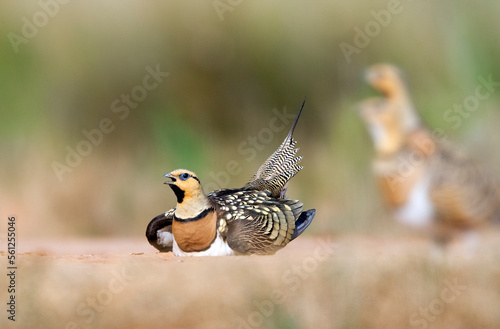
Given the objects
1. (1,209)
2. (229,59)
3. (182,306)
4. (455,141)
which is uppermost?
(229,59)

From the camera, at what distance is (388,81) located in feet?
4.34

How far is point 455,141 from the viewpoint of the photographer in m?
1.45

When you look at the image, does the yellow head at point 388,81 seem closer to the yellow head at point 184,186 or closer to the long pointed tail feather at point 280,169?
the yellow head at point 184,186

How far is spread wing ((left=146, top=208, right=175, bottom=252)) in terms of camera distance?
196 cm

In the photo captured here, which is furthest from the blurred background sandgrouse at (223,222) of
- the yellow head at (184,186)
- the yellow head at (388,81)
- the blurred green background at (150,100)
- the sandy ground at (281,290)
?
the yellow head at (388,81)

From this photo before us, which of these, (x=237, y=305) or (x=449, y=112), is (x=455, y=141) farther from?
(x=237, y=305)

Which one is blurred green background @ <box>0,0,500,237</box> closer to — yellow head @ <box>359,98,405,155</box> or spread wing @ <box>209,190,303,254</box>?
spread wing @ <box>209,190,303,254</box>

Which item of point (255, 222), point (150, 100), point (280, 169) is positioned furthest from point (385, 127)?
point (150, 100)

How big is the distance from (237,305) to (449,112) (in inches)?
23.3

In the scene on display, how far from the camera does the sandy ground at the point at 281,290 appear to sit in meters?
1.33

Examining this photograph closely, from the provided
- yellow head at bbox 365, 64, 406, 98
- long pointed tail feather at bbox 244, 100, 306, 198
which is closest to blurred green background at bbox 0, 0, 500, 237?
long pointed tail feather at bbox 244, 100, 306, 198

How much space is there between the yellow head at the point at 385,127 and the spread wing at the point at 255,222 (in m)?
0.58

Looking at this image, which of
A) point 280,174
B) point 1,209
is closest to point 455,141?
point 280,174

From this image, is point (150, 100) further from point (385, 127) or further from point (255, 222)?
point (385, 127)
